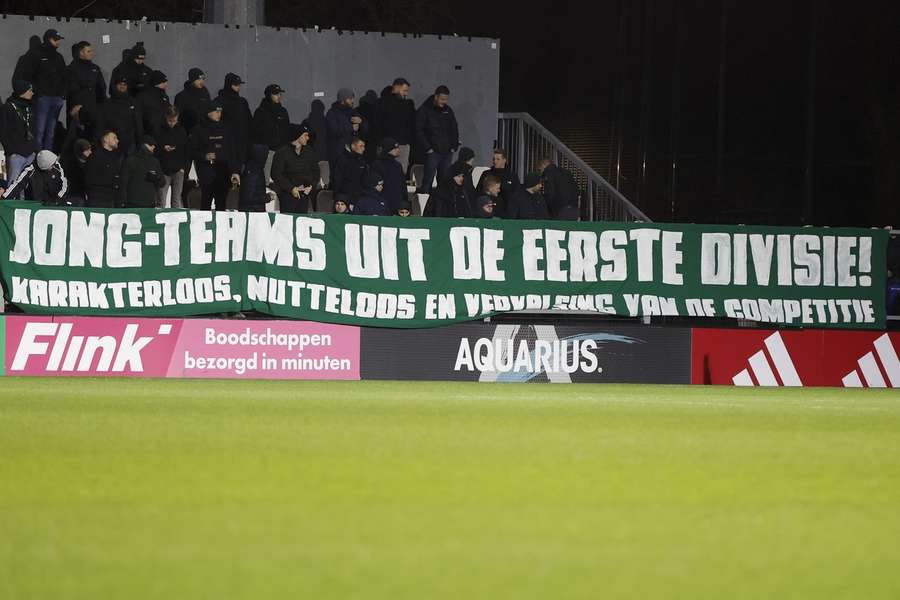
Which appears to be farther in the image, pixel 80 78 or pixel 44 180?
pixel 80 78

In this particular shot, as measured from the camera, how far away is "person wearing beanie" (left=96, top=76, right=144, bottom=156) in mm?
19156

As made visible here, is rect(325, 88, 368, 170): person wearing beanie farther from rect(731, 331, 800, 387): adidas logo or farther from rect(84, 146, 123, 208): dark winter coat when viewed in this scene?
rect(731, 331, 800, 387): adidas logo

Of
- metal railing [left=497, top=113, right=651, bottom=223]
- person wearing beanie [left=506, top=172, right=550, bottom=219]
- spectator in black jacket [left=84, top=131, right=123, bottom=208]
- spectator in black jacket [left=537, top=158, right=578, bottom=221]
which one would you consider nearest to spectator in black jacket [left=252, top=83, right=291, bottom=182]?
spectator in black jacket [left=84, top=131, right=123, bottom=208]

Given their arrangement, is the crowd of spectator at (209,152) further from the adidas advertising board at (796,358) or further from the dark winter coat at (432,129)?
the adidas advertising board at (796,358)

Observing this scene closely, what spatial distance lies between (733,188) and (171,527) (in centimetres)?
2621

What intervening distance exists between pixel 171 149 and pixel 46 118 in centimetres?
218

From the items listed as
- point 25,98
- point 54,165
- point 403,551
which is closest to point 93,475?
point 403,551

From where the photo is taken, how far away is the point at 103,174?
58.9 ft

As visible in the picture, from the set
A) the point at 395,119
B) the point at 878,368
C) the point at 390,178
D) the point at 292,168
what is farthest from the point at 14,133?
the point at 878,368

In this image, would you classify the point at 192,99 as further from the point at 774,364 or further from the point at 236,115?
the point at 774,364

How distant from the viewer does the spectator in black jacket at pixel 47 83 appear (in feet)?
64.6

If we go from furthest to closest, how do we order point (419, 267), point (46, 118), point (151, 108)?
point (46, 118) < point (151, 108) < point (419, 267)

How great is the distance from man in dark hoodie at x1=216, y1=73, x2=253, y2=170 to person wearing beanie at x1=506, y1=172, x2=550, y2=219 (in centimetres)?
406

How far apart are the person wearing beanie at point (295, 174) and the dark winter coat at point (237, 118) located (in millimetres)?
1045
